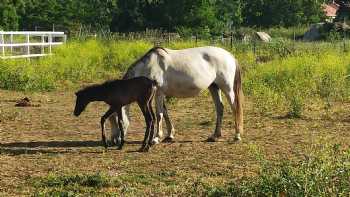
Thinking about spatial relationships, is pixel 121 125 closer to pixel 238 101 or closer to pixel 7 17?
pixel 238 101

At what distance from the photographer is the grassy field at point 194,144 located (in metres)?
5.92

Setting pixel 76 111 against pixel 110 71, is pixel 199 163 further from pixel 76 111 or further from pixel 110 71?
pixel 110 71

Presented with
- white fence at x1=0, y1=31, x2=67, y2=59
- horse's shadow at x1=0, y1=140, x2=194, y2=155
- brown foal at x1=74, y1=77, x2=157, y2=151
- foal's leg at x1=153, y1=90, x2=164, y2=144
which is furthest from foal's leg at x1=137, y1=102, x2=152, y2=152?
white fence at x1=0, y1=31, x2=67, y2=59

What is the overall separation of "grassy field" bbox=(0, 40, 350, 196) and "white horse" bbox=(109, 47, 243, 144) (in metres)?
0.41

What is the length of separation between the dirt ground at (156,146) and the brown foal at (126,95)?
0.32m

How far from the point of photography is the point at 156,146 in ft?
30.9

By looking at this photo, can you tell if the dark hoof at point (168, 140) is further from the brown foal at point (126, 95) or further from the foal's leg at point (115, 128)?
the foal's leg at point (115, 128)

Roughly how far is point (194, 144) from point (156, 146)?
0.60 m

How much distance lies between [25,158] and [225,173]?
278cm

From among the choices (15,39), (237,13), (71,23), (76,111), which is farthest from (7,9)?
(76,111)

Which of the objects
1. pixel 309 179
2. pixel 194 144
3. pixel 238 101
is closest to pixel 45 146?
pixel 194 144

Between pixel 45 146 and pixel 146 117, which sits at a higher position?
pixel 146 117

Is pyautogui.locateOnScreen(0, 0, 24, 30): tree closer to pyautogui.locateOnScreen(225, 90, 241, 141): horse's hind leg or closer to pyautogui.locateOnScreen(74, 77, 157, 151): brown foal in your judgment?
pyautogui.locateOnScreen(225, 90, 241, 141): horse's hind leg

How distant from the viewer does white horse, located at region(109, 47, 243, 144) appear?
31.2 ft
